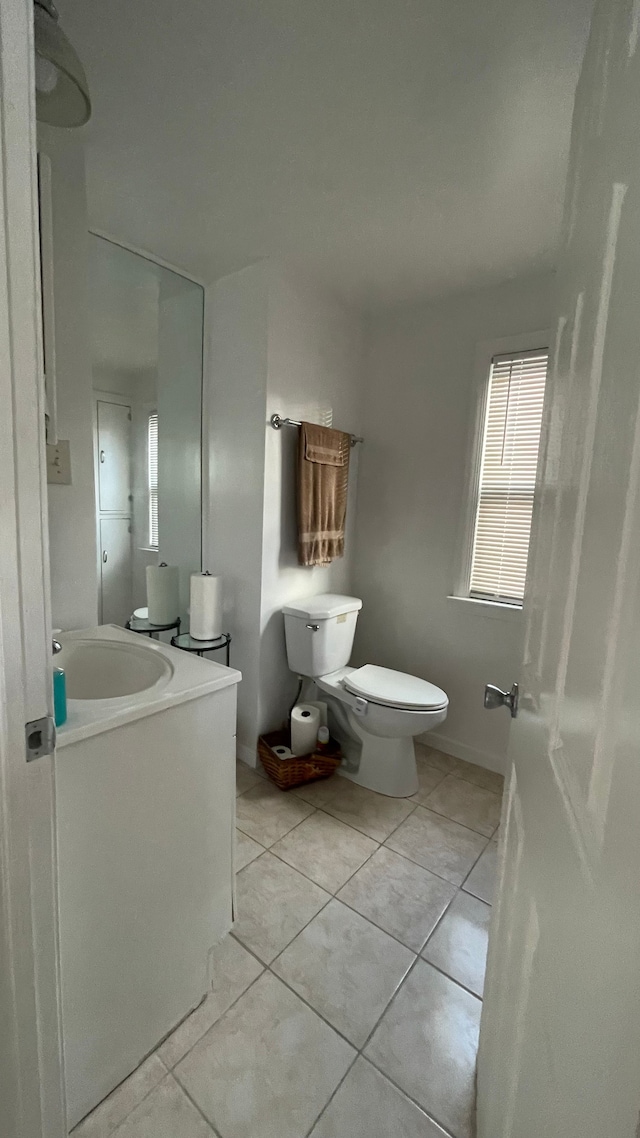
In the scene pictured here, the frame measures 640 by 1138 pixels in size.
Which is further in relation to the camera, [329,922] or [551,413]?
[329,922]

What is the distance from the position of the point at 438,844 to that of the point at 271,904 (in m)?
0.67

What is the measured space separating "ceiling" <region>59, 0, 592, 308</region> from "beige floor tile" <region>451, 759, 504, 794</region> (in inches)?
89.0

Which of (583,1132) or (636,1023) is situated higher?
(636,1023)

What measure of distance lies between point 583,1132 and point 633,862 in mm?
253

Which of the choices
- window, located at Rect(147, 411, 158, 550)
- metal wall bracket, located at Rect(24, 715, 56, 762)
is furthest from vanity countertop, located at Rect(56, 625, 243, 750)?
window, located at Rect(147, 411, 158, 550)

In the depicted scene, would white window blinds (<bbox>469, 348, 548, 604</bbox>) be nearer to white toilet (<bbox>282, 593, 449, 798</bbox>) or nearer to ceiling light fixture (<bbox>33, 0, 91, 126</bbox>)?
white toilet (<bbox>282, 593, 449, 798</bbox>)

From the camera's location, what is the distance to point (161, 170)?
139cm

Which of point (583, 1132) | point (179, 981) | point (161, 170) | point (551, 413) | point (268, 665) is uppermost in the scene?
point (161, 170)

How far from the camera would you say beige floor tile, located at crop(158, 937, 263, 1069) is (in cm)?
105

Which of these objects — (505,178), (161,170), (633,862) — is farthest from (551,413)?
(161,170)

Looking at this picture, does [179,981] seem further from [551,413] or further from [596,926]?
[551,413]

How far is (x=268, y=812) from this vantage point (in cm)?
185

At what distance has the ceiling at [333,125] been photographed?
97 centimetres

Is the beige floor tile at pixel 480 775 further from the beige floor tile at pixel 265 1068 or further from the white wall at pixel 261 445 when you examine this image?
the beige floor tile at pixel 265 1068
